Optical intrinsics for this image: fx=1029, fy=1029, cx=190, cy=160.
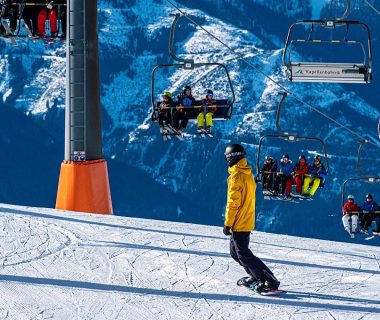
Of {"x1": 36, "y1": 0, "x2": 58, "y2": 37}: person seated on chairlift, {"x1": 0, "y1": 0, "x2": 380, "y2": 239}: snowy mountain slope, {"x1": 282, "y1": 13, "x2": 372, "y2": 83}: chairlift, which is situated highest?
{"x1": 36, "y1": 0, "x2": 58, "y2": 37}: person seated on chairlift

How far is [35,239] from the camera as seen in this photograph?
1139cm

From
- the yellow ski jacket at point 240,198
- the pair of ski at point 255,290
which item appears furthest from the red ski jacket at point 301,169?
the yellow ski jacket at point 240,198

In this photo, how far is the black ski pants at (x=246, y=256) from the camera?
841cm

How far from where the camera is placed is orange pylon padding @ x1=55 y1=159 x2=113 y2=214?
47.8 ft

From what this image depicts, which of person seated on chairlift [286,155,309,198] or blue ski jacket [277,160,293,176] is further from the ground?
blue ski jacket [277,160,293,176]

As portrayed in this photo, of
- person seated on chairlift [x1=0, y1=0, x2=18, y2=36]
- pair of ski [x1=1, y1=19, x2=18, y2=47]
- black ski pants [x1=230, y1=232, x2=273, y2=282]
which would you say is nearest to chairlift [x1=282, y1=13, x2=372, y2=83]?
pair of ski [x1=1, y1=19, x2=18, y2=47]

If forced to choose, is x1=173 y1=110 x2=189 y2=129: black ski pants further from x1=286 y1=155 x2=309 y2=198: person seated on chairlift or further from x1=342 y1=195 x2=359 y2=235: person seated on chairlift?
x1=342 y1=195 x2=359 y2=235: person seated on chairlift

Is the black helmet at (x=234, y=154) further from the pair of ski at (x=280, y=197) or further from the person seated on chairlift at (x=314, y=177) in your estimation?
the person seated on chairlift at (x=314, y=177)

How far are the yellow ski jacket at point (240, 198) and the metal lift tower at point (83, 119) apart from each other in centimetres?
645

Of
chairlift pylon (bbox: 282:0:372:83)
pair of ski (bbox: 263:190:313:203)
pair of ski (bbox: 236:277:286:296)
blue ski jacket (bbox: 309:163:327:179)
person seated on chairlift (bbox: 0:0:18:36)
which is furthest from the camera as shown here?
blue ski jacket (bbox: 309:163:327:179)

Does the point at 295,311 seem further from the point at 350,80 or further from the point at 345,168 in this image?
the point at 345,168

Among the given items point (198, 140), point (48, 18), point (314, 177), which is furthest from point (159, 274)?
point (198, 140)

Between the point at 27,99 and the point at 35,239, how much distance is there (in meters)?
175

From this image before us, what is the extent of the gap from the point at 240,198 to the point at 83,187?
6641 mm
